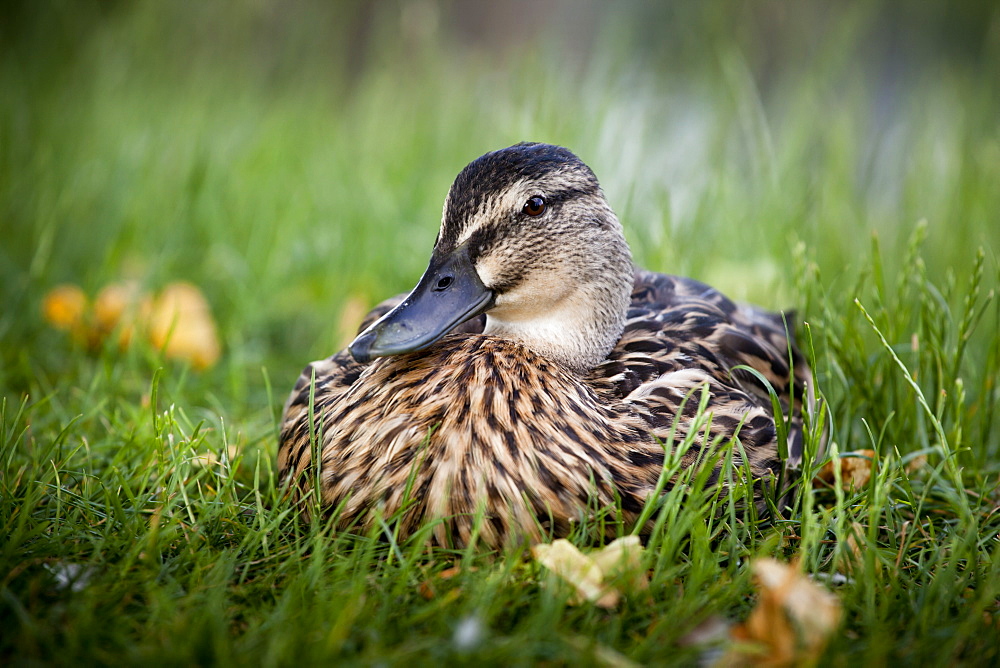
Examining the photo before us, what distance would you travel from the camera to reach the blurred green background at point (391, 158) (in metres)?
3.88

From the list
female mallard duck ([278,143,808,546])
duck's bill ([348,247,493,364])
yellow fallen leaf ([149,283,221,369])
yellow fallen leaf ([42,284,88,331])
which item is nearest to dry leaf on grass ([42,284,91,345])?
yellow fallen leaf ([42,284,88,331])

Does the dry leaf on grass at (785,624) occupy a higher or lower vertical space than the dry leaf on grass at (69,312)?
lower

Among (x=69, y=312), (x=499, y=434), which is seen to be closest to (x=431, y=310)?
(x=499, y=434)

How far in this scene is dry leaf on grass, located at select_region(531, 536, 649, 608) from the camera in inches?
68.8

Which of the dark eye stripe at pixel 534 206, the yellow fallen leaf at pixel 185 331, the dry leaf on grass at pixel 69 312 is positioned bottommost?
the yellow fallen leaf at pixel 185 331

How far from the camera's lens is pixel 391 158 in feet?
17.4

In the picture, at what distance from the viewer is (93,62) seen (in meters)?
5.09

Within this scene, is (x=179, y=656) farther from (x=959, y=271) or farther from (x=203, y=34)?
(x=203, y=34)

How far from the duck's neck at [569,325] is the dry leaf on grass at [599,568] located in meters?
0.67

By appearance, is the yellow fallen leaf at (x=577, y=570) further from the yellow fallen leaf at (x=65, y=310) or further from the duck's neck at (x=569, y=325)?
the yellow fallen leaf at (x=65, y=310)

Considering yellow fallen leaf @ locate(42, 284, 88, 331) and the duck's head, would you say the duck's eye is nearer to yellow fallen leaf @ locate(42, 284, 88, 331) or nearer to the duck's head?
the duck's head

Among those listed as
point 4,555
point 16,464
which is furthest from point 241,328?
point 4,555

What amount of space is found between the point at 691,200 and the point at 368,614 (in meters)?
3.42

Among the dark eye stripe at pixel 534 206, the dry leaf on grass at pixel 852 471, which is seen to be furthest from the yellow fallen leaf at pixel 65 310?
the dry leaf on grass at pixel 852 471
